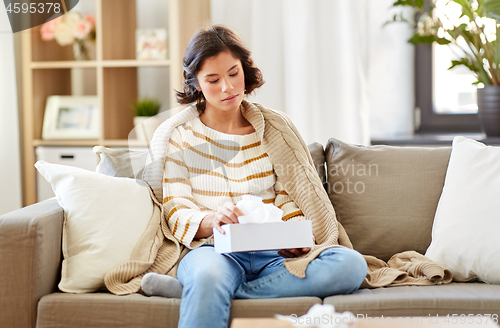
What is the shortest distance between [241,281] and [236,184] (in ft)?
1.11

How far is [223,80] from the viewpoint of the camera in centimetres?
162

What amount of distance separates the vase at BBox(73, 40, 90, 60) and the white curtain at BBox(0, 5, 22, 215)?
32cm

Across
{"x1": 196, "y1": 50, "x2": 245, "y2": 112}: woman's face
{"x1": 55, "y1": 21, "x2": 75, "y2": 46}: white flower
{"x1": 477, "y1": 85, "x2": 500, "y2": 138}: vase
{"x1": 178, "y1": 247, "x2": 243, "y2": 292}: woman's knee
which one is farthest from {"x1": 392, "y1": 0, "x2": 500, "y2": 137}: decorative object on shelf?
{"x1": 55, "y1": 21, "x2": 75, "y2": 46}: white flower

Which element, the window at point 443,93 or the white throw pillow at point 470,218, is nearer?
the white throw pillow at point 470,218

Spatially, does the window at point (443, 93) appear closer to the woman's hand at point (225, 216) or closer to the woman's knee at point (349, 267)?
the woman's knee at point (349, 267)

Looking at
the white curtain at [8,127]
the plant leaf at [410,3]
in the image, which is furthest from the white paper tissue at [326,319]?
the white curtain at [8,127]

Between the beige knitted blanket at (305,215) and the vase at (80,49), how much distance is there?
1.39 metres

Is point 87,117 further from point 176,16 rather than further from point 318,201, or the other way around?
point 318,201

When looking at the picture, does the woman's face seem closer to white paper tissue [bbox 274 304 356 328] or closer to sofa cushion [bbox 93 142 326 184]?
sofa cushion [bbox 93 142 326 184]

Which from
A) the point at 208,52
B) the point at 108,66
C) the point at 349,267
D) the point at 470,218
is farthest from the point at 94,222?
the point at 108,66

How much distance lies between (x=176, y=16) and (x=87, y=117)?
736 millimetres

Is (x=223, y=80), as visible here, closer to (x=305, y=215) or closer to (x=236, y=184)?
(x=236, y=184)

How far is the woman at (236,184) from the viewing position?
1.35 metres

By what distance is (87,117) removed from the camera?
9.11ft
